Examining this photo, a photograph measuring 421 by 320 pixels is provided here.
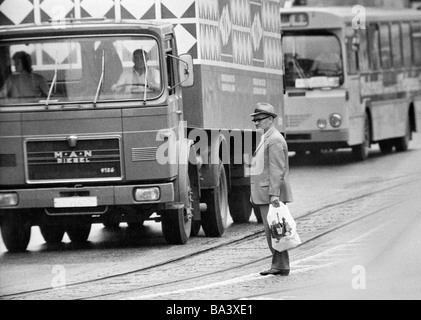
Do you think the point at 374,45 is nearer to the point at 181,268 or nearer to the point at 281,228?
the point at 181,268

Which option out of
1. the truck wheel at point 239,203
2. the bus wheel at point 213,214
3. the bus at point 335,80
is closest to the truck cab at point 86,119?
the bus wheel at point 213,214

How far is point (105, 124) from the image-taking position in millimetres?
15984

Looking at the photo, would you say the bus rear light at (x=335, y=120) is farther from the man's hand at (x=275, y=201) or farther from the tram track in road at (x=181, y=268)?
the man's hand at (x=275, y=201)

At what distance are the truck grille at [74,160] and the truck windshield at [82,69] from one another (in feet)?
1.57

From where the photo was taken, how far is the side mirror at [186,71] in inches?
636

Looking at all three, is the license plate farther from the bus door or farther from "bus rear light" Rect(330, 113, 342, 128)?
the bus door

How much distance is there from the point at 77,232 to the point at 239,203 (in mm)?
2598

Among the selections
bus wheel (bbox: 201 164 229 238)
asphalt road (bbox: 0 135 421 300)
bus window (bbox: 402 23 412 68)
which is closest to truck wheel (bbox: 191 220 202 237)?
asphalt road (bbox: 0 135 421 300)

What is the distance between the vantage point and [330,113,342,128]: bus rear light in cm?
2947

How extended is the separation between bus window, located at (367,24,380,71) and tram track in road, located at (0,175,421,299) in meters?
11.2

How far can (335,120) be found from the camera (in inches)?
1161

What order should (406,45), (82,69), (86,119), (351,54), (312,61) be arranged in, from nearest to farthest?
(86,119) < (82,69) < (312,61) < (351,54) < (406,45)

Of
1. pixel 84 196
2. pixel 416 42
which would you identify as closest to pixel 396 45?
pixel 416 42
